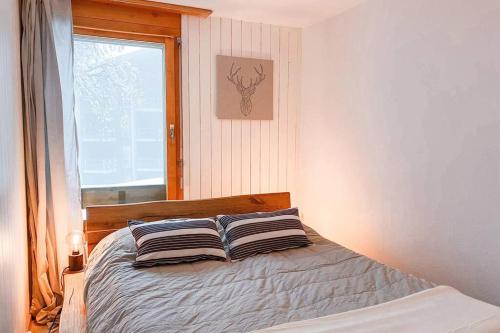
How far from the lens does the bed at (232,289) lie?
1567mm

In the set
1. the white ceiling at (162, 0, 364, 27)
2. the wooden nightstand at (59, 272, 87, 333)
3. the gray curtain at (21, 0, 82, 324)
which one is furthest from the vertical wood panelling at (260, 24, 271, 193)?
the wooden nightstand at (59, 272, 87, 333)

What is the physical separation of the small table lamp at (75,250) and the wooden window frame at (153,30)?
739mm

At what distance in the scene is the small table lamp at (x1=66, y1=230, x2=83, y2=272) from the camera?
255 cm

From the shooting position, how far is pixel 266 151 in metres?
3.40

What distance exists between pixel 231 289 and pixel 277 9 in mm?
2114

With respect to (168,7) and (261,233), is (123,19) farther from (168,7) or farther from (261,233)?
(261,233)

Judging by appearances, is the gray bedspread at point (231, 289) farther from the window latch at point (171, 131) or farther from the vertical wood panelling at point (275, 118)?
the vertical wood panelling at point (275, 118)

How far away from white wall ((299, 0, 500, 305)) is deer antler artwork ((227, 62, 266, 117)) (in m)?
0.46

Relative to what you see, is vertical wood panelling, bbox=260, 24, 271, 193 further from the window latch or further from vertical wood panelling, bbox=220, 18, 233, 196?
the window latch

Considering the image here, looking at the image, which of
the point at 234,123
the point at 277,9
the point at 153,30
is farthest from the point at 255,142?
the point at 153,30

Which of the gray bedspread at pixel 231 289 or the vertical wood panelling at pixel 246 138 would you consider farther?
the vertical wood panelling at pixel 246 138

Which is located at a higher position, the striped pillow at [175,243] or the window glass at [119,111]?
the window glass at [119,111]

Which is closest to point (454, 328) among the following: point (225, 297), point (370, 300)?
point (370, 300)

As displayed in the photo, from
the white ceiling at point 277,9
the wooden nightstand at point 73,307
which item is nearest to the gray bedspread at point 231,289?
the wooden nightstand at point 73,307
